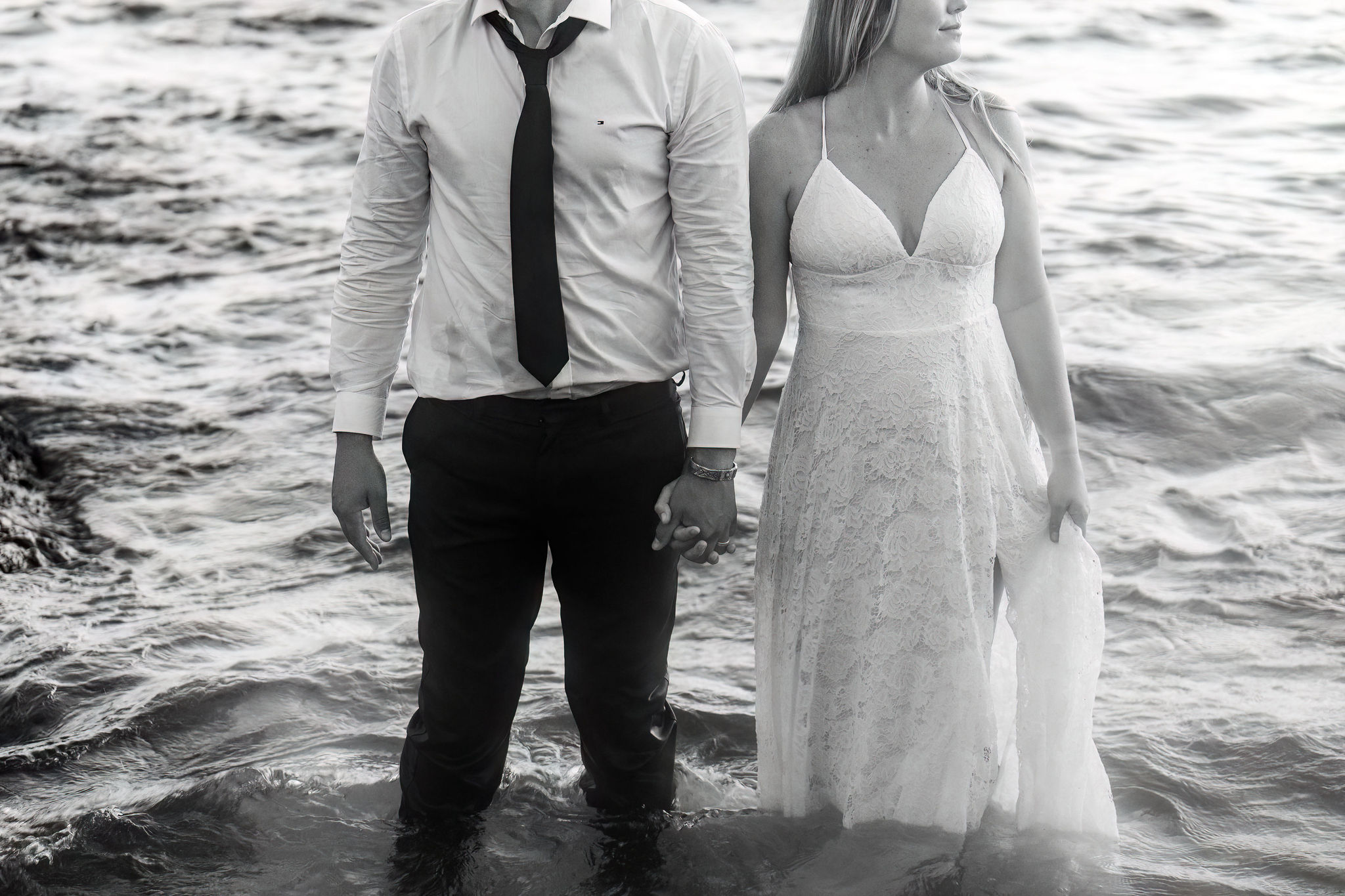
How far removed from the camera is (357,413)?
101 inches

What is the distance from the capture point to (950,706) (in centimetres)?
271

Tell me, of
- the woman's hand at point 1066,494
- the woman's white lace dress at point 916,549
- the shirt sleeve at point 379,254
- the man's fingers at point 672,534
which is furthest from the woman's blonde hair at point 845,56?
the man's fingers at point 672,534

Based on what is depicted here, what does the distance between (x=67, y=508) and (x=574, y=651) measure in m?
3.21

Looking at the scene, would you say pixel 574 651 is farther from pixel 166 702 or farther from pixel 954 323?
pixel 166 702

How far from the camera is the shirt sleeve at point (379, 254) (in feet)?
7.75

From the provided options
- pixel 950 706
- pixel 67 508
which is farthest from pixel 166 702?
pixel 950 706

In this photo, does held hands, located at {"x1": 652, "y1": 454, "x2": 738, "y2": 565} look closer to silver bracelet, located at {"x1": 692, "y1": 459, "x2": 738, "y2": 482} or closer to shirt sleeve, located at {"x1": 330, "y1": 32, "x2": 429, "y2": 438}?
silver bracelet, located at {"x1": 692, "y1": 459, "x2": 738, "y2": 482}

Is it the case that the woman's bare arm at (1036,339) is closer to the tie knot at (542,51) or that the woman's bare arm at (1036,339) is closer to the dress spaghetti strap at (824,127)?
the dress spaghetti strap at (824,127)

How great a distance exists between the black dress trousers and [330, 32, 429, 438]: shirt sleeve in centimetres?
13

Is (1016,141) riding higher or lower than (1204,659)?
higher

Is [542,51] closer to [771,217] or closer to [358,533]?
[771,217]

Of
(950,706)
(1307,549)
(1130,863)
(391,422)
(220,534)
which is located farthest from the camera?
(391,422)

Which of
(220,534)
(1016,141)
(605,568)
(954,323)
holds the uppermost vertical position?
(1016,141)

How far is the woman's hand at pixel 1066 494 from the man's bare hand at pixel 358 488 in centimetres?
131
